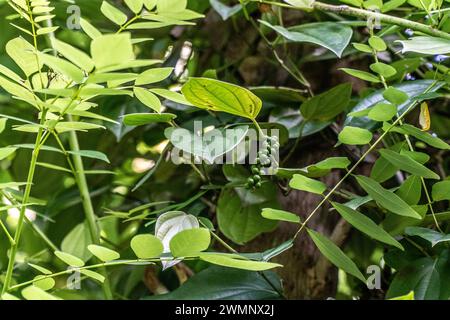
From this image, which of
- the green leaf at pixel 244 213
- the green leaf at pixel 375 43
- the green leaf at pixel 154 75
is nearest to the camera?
the green leaf at pixel 154 75

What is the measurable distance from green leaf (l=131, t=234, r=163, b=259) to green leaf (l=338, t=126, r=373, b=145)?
6.6 inches

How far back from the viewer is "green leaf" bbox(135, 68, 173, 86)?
424 millimetres

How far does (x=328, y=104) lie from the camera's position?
2.09 ft

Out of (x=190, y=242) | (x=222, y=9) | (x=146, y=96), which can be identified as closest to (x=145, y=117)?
(x=146, y=96)

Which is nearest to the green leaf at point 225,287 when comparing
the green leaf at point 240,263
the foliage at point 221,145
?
the foliage at point 221,145

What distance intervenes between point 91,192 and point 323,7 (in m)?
0.40

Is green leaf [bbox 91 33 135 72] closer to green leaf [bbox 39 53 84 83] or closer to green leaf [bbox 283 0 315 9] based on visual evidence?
green leaf [bbox 39 53 84 83]

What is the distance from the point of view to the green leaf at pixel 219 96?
454mm

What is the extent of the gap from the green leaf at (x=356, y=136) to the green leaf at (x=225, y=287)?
0.19 metres

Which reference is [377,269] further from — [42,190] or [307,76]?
[42,190]

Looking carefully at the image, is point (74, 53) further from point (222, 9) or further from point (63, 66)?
point (222, 9)

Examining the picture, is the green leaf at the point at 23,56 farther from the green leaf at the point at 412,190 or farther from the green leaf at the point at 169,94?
the green leaf at the point at 412,190

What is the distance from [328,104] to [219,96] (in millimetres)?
207

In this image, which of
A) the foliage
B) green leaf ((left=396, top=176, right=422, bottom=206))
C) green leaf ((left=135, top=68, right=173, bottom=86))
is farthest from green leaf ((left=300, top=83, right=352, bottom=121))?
green leaf ((left=135, top=68, right=173, bottom=86))
